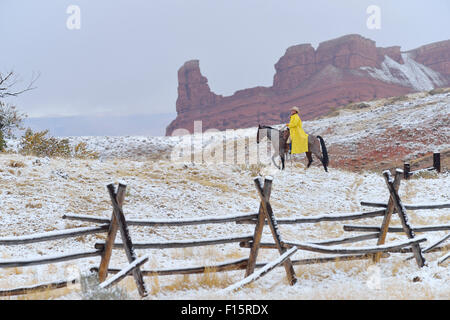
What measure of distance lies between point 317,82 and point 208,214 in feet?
338

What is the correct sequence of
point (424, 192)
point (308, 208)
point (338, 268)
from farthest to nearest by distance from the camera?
point (424, 192), point (308, 208), point (338, 268)

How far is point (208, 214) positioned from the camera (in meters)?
11.0

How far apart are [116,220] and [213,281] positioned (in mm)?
1639

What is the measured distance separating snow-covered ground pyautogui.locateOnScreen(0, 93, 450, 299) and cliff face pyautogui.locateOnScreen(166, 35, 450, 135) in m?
86.3

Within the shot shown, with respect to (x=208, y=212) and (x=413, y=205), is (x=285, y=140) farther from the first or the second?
(x=413, y=205)

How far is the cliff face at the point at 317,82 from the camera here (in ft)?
335

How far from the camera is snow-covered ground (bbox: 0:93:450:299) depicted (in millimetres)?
5414

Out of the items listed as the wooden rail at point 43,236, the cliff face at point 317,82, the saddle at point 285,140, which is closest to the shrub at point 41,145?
the saddle at point 285,140

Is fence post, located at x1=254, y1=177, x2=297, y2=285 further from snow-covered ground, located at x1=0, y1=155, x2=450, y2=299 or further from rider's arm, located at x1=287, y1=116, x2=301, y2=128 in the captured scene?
rider's arm, located at x1=287, y1=116, x2=301, y2=128

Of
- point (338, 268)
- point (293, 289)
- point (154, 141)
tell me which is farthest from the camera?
point (154, 141)

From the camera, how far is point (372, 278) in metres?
5.79

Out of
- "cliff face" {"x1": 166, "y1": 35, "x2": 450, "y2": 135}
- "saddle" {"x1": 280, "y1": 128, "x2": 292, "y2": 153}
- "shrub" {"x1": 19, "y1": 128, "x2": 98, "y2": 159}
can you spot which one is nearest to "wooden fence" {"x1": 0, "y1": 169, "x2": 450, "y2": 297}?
"saddle" {"x1": 280, "y1": 128, "x2": 292, "y2": 153}
